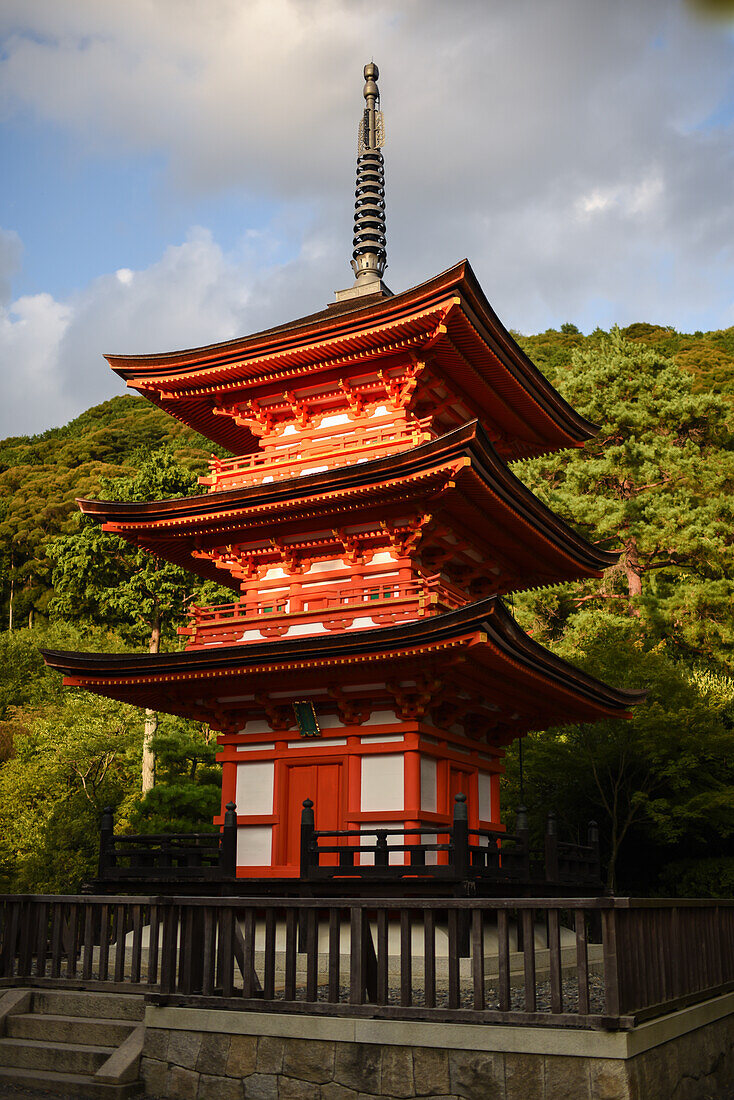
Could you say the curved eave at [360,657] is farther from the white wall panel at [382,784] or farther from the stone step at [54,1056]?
the stone step at [54,1056]

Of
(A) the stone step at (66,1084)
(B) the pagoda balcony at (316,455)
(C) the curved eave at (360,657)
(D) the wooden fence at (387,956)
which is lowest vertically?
(A) the stone step at (66,1084)

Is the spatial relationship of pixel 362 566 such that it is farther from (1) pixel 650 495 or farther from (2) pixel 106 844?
(1) pixel 650 495

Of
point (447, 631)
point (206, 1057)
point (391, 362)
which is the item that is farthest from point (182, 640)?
point (206, 1057)

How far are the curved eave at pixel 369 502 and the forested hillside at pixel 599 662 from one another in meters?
9.53

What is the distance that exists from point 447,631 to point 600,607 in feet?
87.2

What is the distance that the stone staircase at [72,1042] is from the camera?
980 centimetres

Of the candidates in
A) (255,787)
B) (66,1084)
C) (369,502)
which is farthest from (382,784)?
(66,1084)

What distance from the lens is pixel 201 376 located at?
20188mm

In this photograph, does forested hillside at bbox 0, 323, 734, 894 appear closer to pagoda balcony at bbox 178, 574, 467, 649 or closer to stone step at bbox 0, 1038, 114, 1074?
pagoda balcony at bbox 178, 574, 467, 649

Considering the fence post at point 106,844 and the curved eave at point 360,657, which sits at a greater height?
the curved eave at point 360,657

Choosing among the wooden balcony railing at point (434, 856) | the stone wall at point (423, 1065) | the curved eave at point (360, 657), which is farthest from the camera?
the curved eave at point (360, 657)

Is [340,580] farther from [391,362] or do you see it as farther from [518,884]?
[518,884]

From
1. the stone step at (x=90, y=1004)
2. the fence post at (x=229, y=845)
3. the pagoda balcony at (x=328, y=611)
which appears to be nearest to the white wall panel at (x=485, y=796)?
the pagoda balcony at (x=328, y=611)

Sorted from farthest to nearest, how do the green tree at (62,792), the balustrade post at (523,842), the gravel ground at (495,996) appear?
the green tree at (62,792) < the balustrade post at (523,842) < the gravel ground at (495,996)
